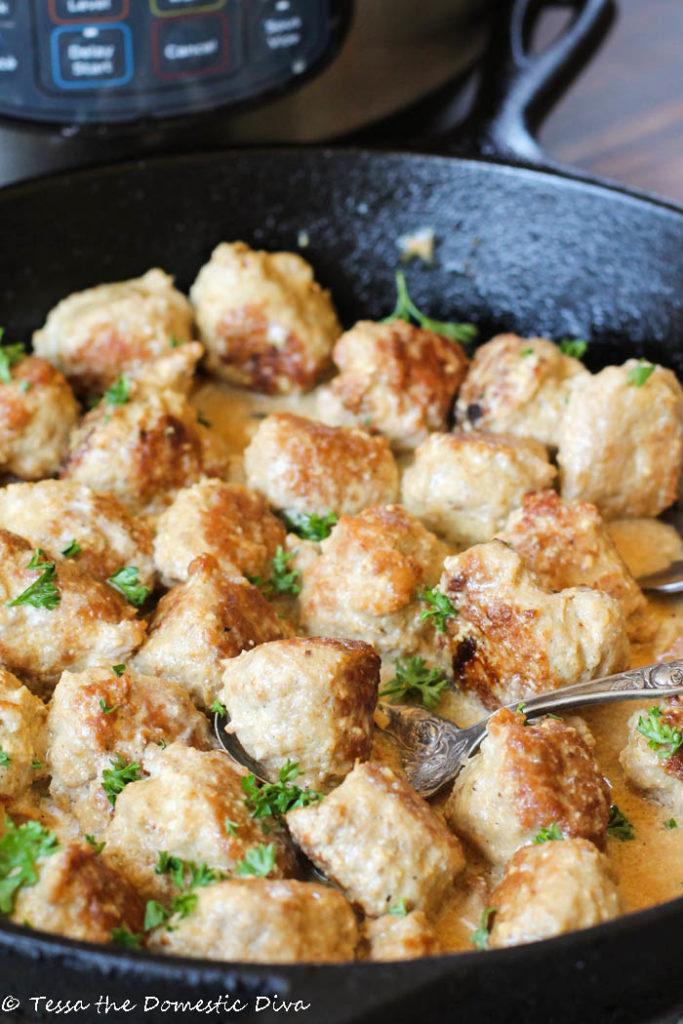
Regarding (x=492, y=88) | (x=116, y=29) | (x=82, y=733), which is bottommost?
(x=82, y=733)

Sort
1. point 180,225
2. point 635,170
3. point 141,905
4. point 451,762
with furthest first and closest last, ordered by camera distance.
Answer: point 635,170
point 180,225
point 451,762
point 141,905

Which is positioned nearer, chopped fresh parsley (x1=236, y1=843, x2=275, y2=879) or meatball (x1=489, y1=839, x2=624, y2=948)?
meatball (x1=489, y1=839, x2=624, y2=948)

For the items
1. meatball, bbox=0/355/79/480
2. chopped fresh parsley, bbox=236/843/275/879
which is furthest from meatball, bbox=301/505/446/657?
meatball, bbox=0/355/79/480

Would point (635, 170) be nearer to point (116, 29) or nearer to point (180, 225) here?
point (180, 225)

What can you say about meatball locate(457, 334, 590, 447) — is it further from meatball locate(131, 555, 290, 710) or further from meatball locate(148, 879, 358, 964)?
meatball locate(148, 879, 358, 964)

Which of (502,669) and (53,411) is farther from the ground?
(53,411)

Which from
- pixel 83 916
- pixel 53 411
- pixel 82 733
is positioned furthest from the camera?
pixel 53 411

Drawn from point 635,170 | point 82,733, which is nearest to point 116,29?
point 82,733

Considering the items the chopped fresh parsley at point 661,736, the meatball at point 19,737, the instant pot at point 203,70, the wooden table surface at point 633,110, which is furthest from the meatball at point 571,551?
the wooden table surface at point 633,110

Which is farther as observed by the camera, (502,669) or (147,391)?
(147,391)
